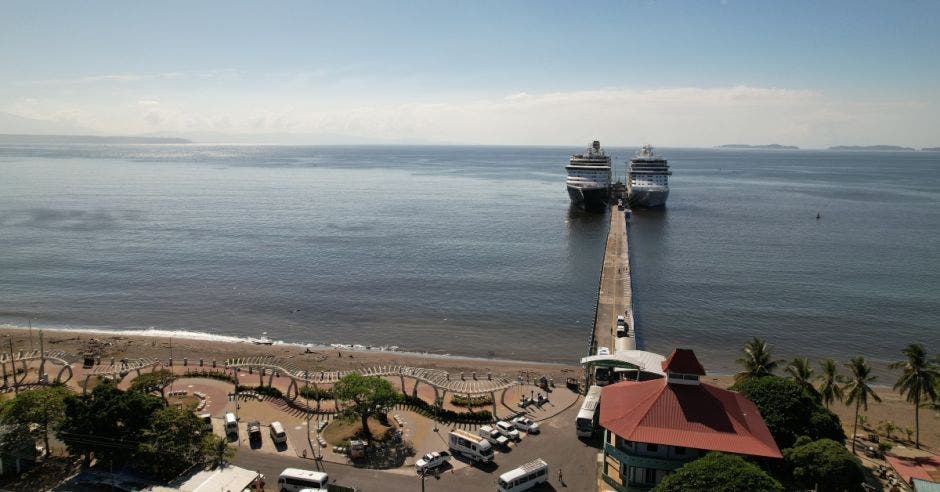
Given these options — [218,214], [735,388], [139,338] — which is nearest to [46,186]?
[218,214]

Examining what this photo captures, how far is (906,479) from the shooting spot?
29.4 metres

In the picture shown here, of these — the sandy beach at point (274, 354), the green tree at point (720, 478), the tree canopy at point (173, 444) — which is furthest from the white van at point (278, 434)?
the green tree at point (720, 478)

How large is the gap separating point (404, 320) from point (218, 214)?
2982 inches

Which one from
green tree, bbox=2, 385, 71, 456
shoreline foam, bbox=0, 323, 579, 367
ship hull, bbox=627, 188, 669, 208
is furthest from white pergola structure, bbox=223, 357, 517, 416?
ship hull, bbox=627, 188, 669, 208

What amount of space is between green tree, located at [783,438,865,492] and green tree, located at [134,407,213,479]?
2742 centimetres

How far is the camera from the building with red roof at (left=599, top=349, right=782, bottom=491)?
82.5 feet

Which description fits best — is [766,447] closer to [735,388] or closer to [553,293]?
[735,388]

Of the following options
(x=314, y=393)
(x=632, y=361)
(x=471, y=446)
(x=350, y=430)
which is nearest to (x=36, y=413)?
(x=314, y=393)

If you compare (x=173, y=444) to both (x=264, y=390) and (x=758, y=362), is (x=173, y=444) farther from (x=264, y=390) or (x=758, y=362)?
(x=758, y=362)

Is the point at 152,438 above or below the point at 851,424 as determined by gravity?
above

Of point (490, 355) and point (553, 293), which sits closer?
point (490, 355)

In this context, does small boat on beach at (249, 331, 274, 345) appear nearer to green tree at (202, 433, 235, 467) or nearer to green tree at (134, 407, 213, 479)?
green tree at (134, 407, 213, 479)

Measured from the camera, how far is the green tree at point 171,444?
27.2 m

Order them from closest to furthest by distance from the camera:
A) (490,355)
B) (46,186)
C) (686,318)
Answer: (490,355) < (686,318) < (46,186)
